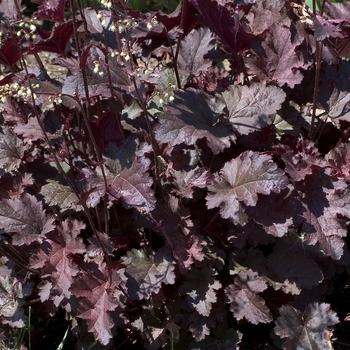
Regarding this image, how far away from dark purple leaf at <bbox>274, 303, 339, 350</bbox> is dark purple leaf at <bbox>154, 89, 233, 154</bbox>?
0.69m

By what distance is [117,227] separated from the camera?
248 centimetres

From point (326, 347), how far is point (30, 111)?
61.6 inches

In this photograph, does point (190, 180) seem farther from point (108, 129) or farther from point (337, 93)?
point (337, 93)

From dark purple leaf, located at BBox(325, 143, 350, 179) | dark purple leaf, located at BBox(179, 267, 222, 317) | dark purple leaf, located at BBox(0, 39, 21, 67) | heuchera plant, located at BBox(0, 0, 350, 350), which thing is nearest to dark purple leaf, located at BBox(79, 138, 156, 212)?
heuchera plant, located at BBox(0, 0, 350, 350)

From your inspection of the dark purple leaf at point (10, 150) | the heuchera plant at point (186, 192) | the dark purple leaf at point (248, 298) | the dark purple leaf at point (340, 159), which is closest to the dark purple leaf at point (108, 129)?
the heuchera plant at point (186, 192)

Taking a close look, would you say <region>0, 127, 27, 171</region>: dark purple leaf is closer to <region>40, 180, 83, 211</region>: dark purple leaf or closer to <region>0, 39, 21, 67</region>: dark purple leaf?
<region>40, 180, 83, 211</region>: dark purple leaf

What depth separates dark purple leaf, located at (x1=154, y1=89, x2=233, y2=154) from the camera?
2066mm

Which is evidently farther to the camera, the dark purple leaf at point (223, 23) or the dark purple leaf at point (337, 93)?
the dark purple leaf at point (337, 93)

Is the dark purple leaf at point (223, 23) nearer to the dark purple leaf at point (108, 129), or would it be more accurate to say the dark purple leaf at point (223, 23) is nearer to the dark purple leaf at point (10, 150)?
the dark purple leaf at point (108, 129)

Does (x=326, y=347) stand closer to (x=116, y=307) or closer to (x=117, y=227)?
(x=116, y=307)

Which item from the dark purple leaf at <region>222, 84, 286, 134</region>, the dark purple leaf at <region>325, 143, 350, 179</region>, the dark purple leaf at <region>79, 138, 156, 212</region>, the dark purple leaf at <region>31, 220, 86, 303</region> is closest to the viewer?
the dark purple leaf at <region>79, 138, 156, 212</region>

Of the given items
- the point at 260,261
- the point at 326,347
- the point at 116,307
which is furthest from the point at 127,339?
the point at 326,347

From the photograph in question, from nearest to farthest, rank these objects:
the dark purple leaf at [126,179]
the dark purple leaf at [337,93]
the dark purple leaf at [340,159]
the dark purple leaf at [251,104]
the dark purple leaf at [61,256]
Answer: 1. the dark purple leaf at [126,179]
2. the dark purple leaf at [61,256]
3. the dark purple leaf at [251,104]
4. the dark purple leaf at [340,159]
5. the dark purple leaf at [337,93]

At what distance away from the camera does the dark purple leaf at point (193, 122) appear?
2066 mm
